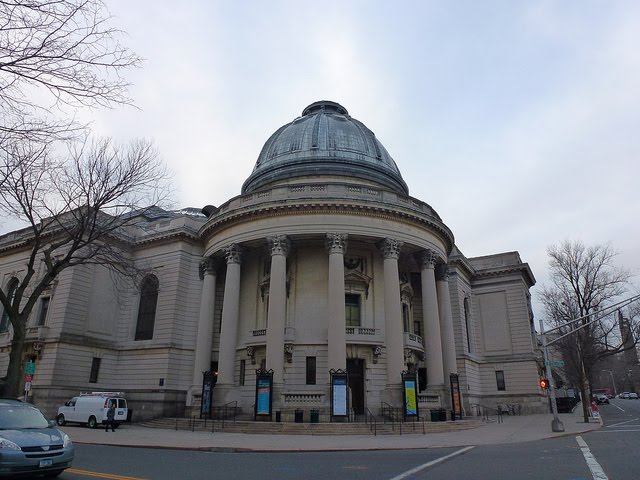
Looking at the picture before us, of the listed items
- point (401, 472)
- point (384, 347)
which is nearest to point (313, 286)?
point (384, 347)

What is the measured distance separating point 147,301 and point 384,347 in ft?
63.6

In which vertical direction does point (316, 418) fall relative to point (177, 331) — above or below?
below

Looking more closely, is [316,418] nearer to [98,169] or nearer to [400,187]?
[98,169]

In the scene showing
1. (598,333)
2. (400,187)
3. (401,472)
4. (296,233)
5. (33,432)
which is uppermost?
(400,187)

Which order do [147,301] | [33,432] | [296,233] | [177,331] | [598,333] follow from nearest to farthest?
[33,432] < [296,233] < [177,331] < [147,301] < [598,333]

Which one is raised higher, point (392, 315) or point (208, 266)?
point (208, 266)

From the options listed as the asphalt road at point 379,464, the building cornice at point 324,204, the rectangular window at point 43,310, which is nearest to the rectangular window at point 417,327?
the building cornice at point 324,204

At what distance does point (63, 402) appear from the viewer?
31.0 metres

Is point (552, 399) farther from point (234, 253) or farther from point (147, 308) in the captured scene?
point (147, 308)

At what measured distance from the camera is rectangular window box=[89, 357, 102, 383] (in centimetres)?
3406

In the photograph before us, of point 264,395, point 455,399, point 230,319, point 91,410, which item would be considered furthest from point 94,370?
point 455,399

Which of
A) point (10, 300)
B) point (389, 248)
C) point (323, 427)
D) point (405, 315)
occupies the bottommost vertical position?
point (323, 427)

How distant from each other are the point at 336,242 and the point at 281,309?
5577mm

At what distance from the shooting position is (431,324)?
32.0 metres
